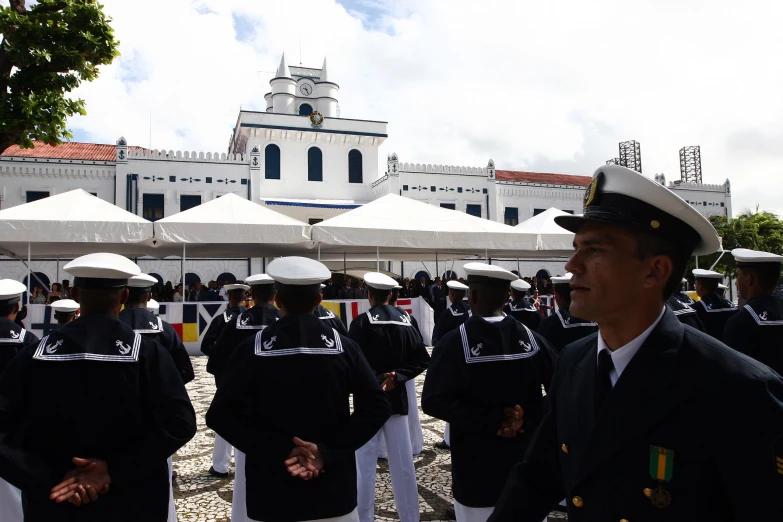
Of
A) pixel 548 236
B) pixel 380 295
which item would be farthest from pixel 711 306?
pixel 548 236

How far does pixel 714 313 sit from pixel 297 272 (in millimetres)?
6283

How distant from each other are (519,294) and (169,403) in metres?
6.56

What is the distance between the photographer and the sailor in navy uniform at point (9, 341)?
407 cm

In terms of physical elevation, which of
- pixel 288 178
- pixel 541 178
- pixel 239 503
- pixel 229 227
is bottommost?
pixel 239 503

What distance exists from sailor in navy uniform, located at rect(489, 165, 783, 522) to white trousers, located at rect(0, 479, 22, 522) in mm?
3898

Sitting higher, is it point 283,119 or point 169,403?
point 283,119

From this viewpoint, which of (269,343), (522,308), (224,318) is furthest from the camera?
(522,308)

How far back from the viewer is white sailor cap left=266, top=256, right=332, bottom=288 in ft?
10.1

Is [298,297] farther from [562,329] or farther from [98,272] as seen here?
[562,329]

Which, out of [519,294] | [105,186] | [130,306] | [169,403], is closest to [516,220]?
[105,186]

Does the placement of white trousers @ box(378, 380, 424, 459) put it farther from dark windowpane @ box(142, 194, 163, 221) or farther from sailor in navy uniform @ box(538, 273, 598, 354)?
dark windowpane @ box(142, 194, 163, 221)

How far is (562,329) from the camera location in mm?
6113

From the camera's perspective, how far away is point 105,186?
2705 centimetres

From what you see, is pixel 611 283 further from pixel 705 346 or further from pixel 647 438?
pixel 647 438
